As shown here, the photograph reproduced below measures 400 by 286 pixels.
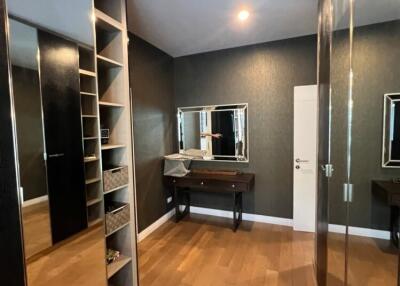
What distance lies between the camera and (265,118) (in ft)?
10.7

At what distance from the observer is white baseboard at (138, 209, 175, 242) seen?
9.67 ft

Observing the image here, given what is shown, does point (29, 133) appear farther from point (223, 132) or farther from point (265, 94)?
point (265, 94)

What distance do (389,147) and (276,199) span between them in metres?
1.95

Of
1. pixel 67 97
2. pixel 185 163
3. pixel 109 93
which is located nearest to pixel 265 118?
pixel 185 163

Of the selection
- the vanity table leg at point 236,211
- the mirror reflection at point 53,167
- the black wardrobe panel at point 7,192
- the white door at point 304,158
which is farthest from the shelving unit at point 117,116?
the white door at point 304,158

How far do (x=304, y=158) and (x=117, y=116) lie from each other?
245 cm

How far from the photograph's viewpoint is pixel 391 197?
4.82 ft

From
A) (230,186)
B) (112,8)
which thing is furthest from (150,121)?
(112,8)

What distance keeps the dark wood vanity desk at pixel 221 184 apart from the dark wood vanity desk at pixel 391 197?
4.92 ft

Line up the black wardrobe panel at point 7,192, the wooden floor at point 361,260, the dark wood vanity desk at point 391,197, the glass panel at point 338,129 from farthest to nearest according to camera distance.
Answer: the glass panel at point 338,129 → the wooden floor at point 361,260 → the dark wood vanity desk at point 391,197 → the black wardrobe panel at point 7,192

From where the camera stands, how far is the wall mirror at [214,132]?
134 inches

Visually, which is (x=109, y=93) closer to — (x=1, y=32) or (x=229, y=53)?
(x=1, y=32)

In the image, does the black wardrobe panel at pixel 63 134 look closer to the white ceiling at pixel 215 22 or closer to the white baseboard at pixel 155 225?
the white ceiling at pixel 215 22

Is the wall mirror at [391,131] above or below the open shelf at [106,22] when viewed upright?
below
